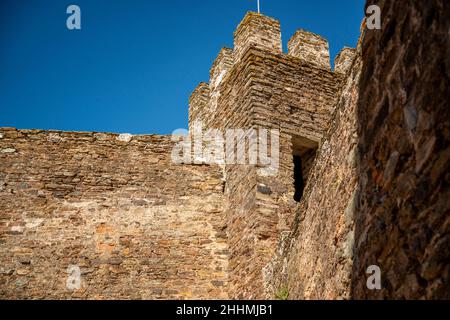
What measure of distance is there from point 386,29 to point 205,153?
534 centimetres

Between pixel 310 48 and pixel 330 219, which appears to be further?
pixel 310 48

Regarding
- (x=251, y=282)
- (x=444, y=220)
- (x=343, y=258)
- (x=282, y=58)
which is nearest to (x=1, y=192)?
(x=251, y=282)

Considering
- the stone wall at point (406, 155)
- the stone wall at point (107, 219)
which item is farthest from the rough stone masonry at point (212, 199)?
the stone wall at point (406, 155)

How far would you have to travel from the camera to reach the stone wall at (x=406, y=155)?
8.45 feet

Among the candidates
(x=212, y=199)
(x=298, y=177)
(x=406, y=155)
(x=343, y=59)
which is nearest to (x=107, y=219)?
(x=212, y=199)

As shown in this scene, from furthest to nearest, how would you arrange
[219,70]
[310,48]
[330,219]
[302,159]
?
[219,70], [310,48], [302,159], [330,219]

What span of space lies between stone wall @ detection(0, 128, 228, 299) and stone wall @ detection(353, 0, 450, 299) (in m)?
4.30

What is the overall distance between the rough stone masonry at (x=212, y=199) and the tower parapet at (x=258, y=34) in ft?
0.07

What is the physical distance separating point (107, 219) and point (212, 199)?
148 centimetres

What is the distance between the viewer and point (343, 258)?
3994 mm

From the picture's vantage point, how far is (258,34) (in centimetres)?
862

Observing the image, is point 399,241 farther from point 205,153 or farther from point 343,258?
point 205,153

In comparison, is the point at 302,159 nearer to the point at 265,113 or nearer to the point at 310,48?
the point at 265,113

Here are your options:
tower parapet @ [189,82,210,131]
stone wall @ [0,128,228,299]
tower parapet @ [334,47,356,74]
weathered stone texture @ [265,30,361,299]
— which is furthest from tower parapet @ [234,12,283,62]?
weathered stone texture @ [265,30,361,299]
